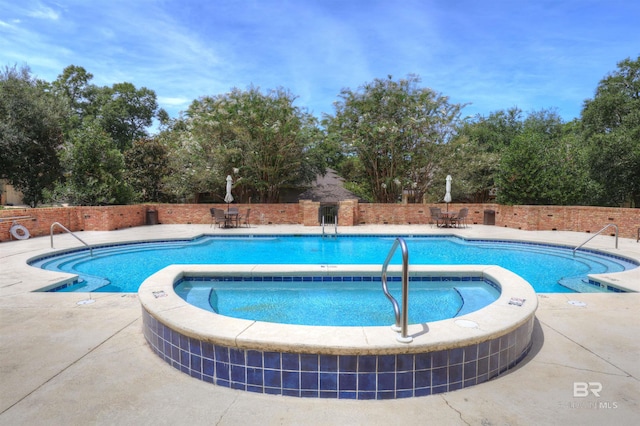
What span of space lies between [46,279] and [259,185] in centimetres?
1252

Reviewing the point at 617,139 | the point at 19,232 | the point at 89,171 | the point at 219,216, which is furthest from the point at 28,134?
the point at 617,139

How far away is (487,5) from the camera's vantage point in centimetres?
1106

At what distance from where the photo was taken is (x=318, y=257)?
944 cm

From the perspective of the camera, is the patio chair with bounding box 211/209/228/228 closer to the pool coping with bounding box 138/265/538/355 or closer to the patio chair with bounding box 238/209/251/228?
the patio chair with bounding box 238/209/251/228

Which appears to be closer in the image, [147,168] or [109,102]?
[147,168]

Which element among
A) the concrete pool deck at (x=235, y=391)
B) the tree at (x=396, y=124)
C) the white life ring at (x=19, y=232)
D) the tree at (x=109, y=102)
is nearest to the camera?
the concrete pool deck at (x=235, y=391)

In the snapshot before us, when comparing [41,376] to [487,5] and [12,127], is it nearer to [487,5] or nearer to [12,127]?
[487,5]

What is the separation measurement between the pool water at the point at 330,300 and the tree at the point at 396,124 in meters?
12.5

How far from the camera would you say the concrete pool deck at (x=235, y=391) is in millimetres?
2359

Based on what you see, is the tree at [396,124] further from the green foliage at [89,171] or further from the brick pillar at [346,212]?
the green foliage at [89,171]

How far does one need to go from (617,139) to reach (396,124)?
9457 mm

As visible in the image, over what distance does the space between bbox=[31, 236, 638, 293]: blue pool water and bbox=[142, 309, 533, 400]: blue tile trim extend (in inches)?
177

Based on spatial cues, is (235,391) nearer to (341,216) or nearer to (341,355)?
(341,355)

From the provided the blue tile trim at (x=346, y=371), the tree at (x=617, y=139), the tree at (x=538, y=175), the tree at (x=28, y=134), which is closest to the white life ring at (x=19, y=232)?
the tree at (x=28, y=134)
